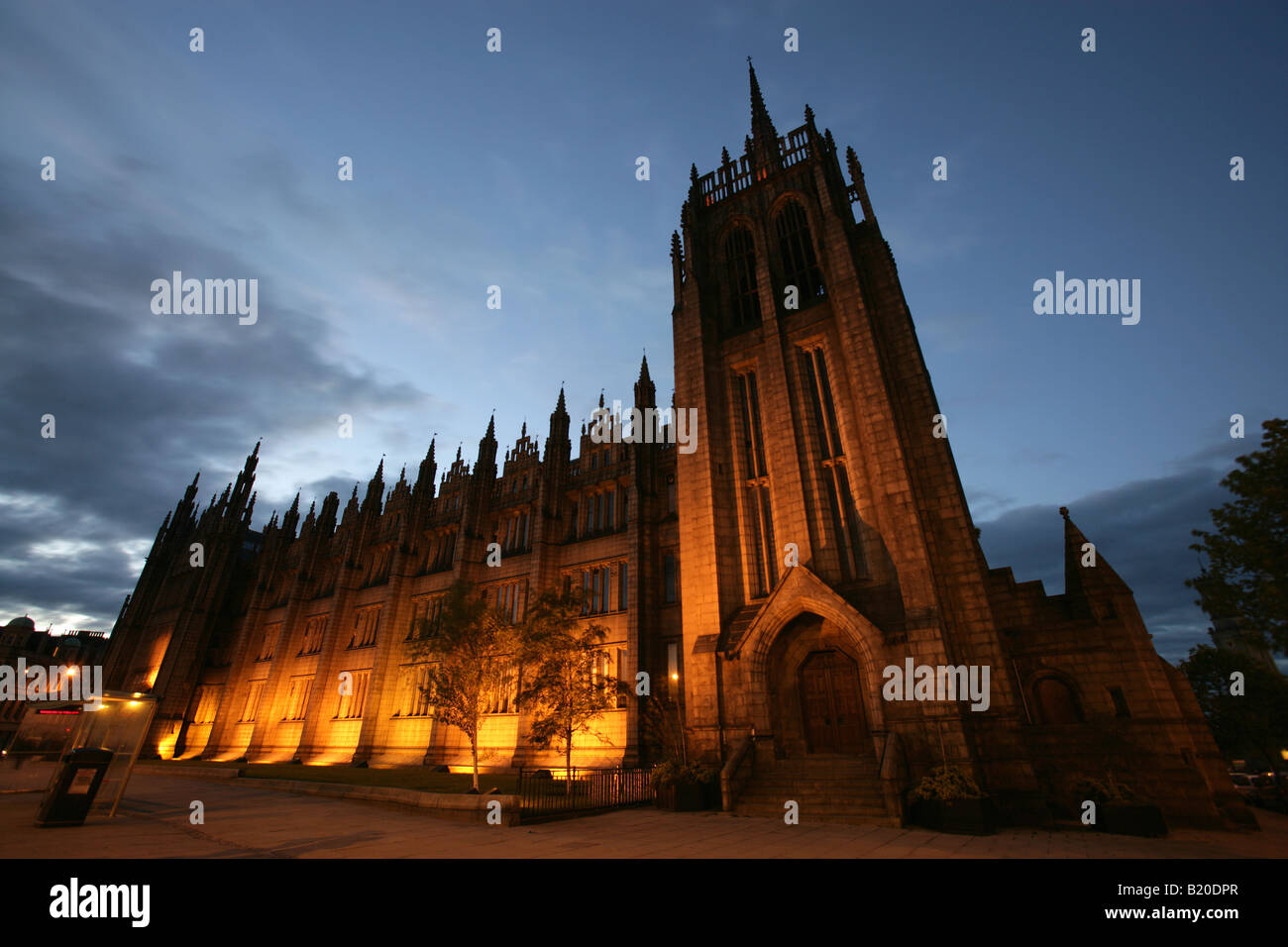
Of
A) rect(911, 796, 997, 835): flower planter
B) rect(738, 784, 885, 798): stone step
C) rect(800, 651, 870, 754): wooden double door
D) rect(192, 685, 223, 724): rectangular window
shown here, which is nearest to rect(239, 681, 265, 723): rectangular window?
rect(192, 685, 223, 724): rectangular window

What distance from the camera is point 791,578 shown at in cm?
1922

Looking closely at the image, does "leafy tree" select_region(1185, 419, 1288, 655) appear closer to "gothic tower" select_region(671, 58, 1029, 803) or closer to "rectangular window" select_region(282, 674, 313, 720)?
"gothic tower" select_region(671, 58, 1029, 803)

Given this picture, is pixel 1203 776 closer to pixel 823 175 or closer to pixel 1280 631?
pixel 1280 631

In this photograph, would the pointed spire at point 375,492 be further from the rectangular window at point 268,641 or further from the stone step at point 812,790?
the stone step at point 812,790

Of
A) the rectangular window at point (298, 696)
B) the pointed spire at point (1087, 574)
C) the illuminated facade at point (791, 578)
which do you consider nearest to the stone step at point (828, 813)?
the illuminated facade at point (791, 578)

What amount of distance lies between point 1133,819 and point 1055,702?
21.0 ft

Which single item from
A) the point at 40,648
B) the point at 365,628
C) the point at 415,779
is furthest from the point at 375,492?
the point at 40,648

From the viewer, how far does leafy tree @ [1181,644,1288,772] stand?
117 ft

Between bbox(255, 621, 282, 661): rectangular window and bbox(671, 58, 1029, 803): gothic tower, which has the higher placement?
bbox(671, 58, 1029, 803): gothic tower

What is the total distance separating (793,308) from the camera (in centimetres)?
2514

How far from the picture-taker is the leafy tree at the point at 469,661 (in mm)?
19156

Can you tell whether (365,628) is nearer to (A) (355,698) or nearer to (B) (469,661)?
(A) (355,698)

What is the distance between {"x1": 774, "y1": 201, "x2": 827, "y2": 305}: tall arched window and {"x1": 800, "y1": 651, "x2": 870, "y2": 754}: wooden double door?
1620 centimetres
